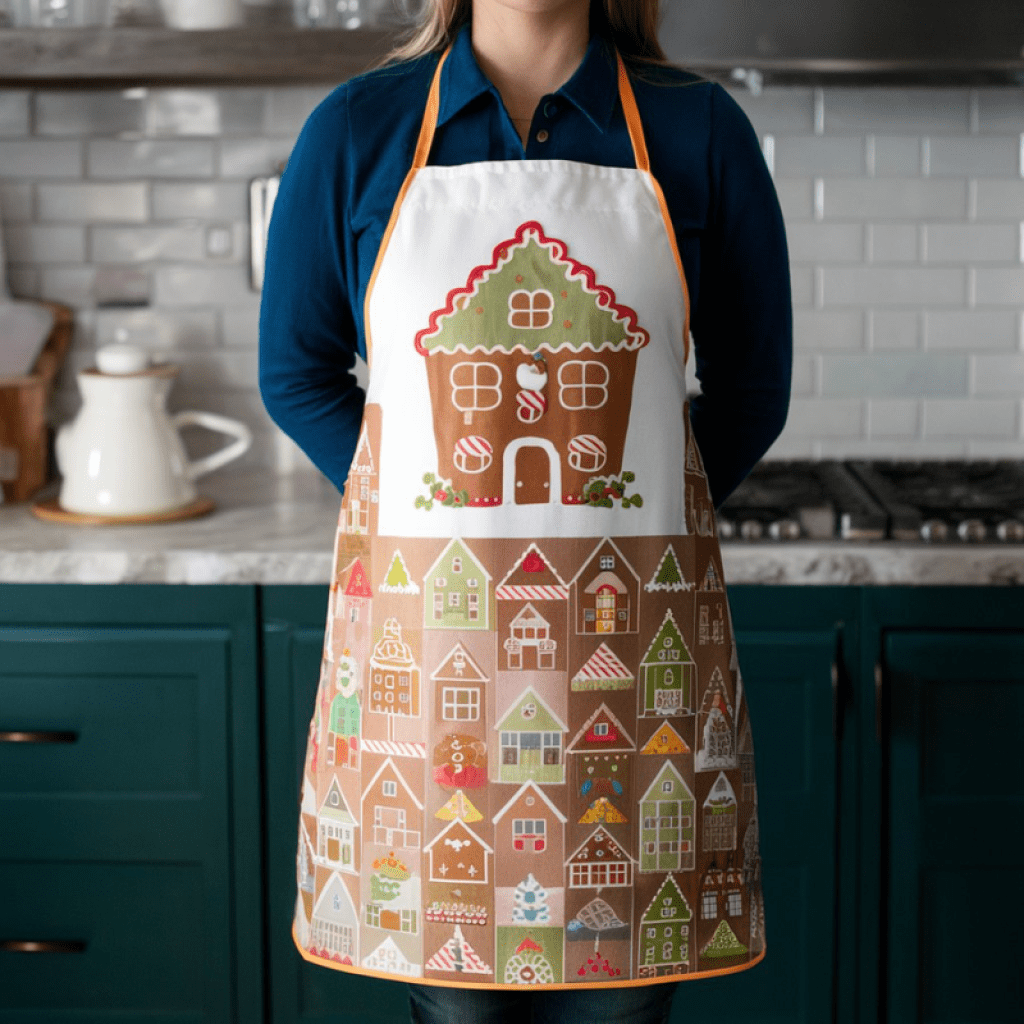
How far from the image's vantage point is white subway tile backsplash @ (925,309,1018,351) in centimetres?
264

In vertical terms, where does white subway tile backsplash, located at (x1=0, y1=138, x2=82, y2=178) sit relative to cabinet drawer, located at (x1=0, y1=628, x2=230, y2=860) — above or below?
above

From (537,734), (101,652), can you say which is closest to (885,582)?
(537,734)

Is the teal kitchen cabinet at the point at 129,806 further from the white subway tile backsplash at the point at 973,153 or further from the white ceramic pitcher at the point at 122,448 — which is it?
the white subway tile backsplash at the point at 973,153

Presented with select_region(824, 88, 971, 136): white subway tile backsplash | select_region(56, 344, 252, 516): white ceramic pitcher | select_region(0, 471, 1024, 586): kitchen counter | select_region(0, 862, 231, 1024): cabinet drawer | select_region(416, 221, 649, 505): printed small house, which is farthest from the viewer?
select_region(824, 88, 971, 136): white subway tile backsplash

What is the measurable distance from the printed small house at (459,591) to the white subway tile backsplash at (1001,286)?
1.67 metres

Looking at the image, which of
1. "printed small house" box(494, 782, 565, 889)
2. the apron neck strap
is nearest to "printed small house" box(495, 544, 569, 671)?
"printed small house" box(494, 782, 565, 889)

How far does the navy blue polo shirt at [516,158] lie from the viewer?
4.43 ft

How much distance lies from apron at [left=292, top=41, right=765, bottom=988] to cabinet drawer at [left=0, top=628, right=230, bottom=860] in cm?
80

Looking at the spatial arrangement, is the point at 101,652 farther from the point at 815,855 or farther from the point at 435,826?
the point at 815,855

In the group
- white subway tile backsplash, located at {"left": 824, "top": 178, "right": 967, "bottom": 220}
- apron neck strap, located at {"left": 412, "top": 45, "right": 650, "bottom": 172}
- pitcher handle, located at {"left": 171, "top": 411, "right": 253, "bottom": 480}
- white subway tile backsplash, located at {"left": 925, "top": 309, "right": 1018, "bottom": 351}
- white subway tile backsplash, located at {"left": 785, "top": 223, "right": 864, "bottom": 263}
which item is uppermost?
white subway tile backsplash, located at {"left": 824, "top": 178, "right": 967, "bottom": 220}

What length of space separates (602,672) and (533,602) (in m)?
0.09


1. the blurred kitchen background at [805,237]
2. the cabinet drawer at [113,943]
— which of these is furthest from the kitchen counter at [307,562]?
the blurred kitchen background at [805,237]

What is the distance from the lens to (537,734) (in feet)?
4.26

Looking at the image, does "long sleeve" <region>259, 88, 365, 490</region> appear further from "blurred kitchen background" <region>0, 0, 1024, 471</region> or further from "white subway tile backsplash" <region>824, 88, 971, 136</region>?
"white subway tile backsplash" <region>824, 88, 971, 136</region>
